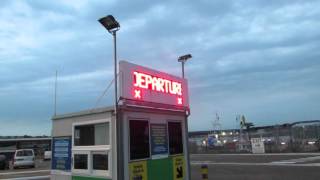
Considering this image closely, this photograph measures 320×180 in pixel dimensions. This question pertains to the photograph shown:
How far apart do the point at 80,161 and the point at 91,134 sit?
65 centimetres

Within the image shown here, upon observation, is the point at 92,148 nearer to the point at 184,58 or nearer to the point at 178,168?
the point at 178,168

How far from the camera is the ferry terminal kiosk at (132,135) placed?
8.11 metres

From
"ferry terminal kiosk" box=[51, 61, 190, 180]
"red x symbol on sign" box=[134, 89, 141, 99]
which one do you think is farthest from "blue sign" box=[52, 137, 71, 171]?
"red x symbol on sign" box=[134, 89, 141, 99]

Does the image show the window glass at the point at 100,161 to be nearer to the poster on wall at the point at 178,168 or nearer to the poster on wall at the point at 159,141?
the poster on wall at the point at 159,141

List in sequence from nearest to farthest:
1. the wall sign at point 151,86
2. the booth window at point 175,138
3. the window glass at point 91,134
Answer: the wall sign at point 151,86 → the window glass at point 91,134 → the booth window at point 175,138

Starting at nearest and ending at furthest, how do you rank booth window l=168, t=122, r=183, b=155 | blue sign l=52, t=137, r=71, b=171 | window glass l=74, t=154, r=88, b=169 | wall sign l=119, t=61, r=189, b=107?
wall sign l=119, t=61, r=189, b=107 → window glass l=74, t=154, r=88, b=169 → blue sign l=52, t=137, r=71, b=171 → booth window l=168, t=122, r=183, b=155

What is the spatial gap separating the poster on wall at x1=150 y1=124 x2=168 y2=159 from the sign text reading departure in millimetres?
780

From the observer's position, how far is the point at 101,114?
843 centimetres

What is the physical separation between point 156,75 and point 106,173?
224 centimetres

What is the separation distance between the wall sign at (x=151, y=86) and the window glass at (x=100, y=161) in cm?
130

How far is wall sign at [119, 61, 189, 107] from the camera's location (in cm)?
809

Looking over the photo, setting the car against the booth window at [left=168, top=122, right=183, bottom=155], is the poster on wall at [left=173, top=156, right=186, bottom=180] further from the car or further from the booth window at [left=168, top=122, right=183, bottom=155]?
the car

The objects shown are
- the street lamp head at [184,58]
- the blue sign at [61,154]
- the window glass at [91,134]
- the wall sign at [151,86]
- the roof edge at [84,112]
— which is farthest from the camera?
the street lamp head at [184,58]

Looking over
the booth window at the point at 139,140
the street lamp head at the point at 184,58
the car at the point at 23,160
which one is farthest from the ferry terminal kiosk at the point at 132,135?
the car at the point at 23,160
